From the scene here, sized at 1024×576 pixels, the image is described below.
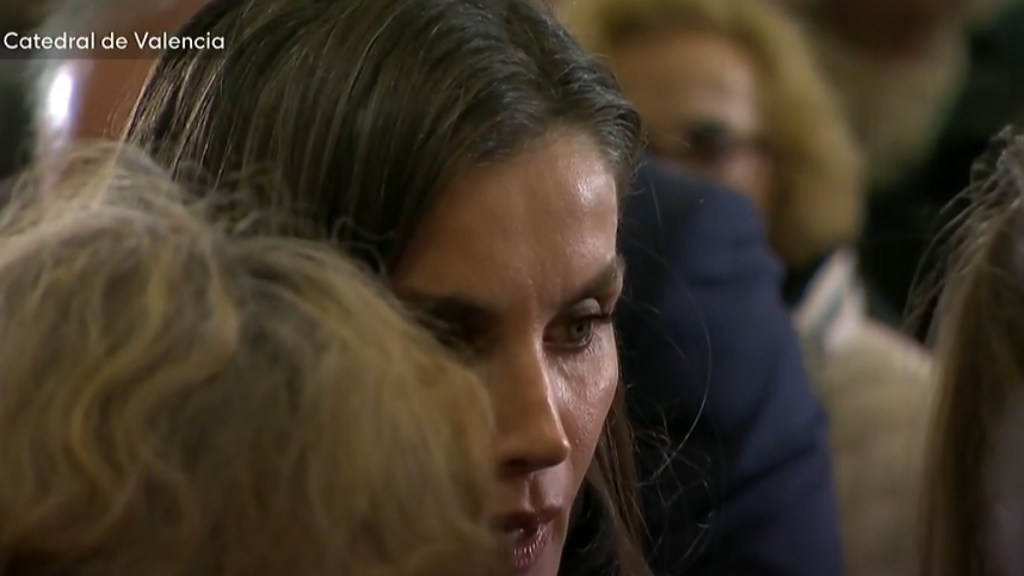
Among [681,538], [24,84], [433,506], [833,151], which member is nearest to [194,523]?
[433,506]

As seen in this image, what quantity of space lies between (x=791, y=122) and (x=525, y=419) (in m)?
1.04

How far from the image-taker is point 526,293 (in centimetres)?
62

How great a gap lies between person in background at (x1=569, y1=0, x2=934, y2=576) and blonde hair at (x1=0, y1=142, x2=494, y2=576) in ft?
2.56

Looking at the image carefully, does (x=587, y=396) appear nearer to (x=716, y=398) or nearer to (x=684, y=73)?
(x=716, y=398)

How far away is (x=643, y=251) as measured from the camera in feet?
3.31

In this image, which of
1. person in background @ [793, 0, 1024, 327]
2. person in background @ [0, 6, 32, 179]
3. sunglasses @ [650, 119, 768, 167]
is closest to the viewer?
person in background @ [0, 6, 32, 179]

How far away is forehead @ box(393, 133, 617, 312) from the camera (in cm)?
62

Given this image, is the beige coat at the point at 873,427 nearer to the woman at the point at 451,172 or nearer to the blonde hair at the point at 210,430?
the woman at the point at 451,172

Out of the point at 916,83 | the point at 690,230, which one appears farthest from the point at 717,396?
the point at 916,83

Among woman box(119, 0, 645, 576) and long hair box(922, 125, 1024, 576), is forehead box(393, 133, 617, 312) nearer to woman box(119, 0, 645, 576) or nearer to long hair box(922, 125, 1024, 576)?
woman box(119, 0, 645, 576)

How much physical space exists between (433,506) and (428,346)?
63mm

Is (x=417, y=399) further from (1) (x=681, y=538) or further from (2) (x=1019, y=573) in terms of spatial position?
(1) (x=681, y=538)

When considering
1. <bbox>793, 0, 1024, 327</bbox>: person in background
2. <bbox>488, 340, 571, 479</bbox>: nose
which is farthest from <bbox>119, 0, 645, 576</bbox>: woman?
<bbox>793, 0, 1024, 327</bbox>: person in background

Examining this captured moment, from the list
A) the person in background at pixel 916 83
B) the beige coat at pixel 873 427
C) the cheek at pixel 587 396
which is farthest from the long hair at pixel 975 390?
the person in background at pixel 916 83
